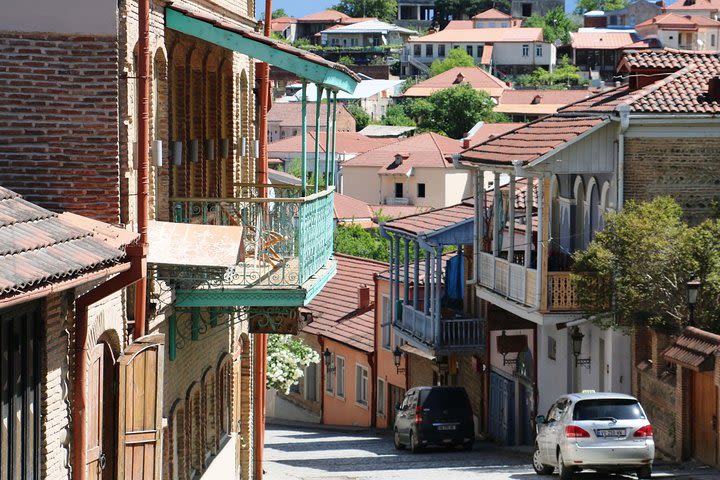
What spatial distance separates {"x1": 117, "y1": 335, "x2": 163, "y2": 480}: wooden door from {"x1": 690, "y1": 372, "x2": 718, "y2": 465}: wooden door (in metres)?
12.2

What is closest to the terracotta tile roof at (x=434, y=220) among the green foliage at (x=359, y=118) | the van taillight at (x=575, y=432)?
the van taillight at (x=575, y=432)

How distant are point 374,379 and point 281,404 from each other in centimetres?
555

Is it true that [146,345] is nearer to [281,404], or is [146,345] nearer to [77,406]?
[77,406]

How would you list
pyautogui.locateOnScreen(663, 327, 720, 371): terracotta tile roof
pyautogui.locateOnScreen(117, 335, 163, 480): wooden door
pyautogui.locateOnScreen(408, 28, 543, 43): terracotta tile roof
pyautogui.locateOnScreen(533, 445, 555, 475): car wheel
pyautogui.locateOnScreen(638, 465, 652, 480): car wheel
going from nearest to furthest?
pyautogui.locateOnScreen(117, 335, 163, 480): wooden door, pyautogui.locateOnScreen(638, 465, 652, 480): car wheel, pyautogui.locateOnScreen(663, 327, 720, 371): terracotta tile roof, pyautogui.locateOnScreen(533, 445, 555, 475): car wheel, pyautogui.locateOnScreen(408, 28, 543, 43): terracotta tile roof

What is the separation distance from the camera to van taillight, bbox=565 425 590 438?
21.6m

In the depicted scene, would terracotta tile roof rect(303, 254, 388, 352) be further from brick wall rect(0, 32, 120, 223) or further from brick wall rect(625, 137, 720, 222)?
brick wall rect(0, 32, 120, 223)

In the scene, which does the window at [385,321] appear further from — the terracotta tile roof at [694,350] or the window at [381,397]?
the terracotta tile roof at [694,350]

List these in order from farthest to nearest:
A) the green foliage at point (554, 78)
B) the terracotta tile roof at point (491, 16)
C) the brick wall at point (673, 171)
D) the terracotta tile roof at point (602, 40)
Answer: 1. the terracotta tile roof at point (491, 16)
2. the terracotta tile roof at point (602, 40)
3. the green foliage at point (554, 78)
4. the brick wall at point (673, 171)

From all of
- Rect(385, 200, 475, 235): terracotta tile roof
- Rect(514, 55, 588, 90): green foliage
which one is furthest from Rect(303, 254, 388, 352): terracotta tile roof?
Rect(514, 55, 588, 90): green foliage

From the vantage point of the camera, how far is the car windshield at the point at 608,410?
21.6 m

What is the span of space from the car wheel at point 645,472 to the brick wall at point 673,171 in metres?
7.37

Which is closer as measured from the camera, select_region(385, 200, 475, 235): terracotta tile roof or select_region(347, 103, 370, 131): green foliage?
select_region(385, 200, 475, 235): terracotta tile roof

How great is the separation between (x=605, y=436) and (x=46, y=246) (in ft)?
44.3

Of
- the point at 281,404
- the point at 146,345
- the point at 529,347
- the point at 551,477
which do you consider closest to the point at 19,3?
the point at 146,345
